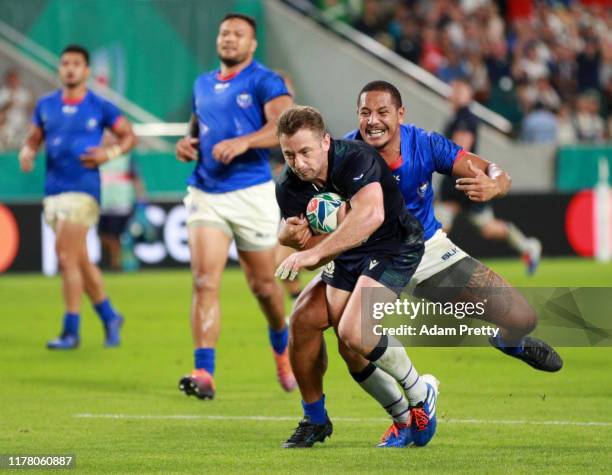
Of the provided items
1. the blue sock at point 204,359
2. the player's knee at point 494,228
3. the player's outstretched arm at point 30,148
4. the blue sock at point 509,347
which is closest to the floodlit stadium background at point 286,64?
the player's knee at point 494,228

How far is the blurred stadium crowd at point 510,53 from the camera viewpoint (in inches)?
952

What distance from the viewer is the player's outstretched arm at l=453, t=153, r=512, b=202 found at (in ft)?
23.6

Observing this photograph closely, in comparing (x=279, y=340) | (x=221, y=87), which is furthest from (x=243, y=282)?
(x=221, y=87)

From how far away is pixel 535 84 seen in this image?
80.1 feet

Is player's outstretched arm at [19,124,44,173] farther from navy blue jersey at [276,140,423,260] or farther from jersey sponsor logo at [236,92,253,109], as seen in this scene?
navy blue jersey at [276,140,423,260]

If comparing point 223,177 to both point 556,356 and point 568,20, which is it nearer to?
point 556,356

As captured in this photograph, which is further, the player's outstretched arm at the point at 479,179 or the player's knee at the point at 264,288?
the player's knee at the point at 264,288

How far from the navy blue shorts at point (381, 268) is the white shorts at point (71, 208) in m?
5.10

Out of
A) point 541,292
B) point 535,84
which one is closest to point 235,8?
point 535,84

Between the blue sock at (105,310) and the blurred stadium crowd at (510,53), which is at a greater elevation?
the blurred stadium crowd at (510,53)

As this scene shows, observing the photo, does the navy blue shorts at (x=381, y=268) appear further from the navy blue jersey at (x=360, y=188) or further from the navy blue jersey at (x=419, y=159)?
the navy blue jersey at (x=419, y=159)

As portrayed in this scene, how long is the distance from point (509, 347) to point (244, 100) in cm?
313

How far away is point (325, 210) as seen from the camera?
691cm

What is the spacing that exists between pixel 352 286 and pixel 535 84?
17.9 meters
